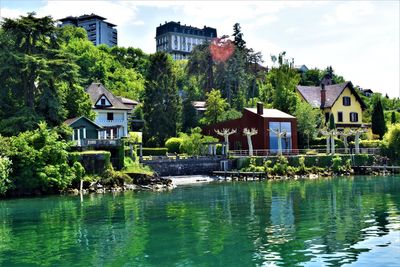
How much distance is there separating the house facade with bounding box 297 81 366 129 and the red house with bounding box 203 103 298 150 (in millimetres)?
17591

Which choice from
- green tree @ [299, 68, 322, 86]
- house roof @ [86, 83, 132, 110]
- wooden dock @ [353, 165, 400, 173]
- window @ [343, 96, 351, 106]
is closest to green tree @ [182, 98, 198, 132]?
house roof @ [86, 83, 132, 110]

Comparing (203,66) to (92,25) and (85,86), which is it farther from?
(92,25)

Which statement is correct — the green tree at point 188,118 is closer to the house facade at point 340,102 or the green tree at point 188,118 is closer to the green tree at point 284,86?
the green tree at point 284,86

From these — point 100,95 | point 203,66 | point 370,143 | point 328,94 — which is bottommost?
point 370,143

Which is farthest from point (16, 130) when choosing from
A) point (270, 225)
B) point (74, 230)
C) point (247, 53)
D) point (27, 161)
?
point (247, 53)

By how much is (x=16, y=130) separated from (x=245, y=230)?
30170mm

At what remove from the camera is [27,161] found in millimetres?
41344

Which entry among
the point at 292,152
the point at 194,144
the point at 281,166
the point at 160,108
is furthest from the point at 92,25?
the point at 281,166

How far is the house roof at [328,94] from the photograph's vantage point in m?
80.2

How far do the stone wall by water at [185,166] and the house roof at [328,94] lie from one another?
28903mm

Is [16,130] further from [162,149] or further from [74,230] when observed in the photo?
[74,230]

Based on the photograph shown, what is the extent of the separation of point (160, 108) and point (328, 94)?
2984 centimetres

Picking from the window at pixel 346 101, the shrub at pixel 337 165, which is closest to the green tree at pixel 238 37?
the window at pixel 346 101

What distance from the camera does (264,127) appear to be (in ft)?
204
